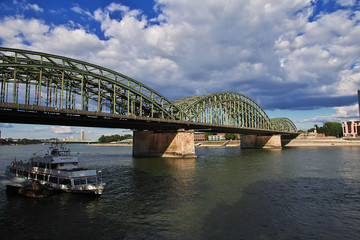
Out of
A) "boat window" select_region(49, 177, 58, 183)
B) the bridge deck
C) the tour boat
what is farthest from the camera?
the bridge deck

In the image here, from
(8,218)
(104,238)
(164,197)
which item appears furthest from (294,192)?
(8,218)

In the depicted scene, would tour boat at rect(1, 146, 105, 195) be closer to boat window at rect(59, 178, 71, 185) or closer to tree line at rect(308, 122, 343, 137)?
boat window at rect(59, 178, 71, 185)

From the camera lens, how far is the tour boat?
2348cm

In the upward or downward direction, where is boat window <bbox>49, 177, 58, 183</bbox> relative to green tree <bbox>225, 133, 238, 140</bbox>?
downward

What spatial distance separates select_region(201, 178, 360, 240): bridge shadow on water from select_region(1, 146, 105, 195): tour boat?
12.8 meters

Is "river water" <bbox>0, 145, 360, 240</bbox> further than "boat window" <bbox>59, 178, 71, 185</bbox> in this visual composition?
No

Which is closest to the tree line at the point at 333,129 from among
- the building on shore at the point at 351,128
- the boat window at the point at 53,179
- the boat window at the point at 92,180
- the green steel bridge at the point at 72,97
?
the building on shore at the point at 351,128

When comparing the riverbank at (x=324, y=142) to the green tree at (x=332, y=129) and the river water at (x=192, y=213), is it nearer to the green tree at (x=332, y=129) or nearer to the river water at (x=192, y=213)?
the green tree at (x=332, y=129)

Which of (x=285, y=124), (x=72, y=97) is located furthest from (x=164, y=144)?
(x=285, y=124)

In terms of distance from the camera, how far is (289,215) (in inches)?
704

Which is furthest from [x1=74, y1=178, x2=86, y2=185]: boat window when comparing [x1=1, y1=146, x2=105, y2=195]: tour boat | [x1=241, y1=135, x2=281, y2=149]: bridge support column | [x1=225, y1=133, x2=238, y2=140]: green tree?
[x1=225, y1=133, x2=238, y2=140]: green tree

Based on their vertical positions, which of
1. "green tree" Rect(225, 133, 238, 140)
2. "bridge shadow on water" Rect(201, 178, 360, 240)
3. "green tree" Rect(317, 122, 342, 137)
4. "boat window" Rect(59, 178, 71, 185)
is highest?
"green tree" Rect(317, 122, 342, 137)

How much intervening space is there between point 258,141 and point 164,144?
78.6 m

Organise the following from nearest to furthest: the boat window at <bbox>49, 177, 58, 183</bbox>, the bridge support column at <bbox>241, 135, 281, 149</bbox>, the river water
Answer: the river water, the boat window at <bbox>49, 177, 58, 183</bbox>, the bridge support column at <bbox>241, 135, 281, 149</bbox>
